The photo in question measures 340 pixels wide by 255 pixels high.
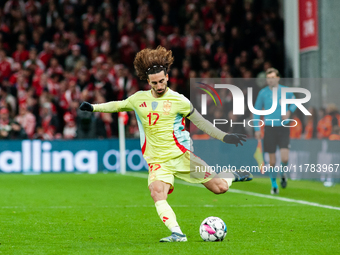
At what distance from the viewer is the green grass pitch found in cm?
569

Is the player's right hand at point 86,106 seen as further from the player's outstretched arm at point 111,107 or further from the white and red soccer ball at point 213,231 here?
the white and red soccer ball at point 213,231

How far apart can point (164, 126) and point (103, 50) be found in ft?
43.9

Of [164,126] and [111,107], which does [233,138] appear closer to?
[164,126]

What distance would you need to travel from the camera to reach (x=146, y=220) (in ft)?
25.2

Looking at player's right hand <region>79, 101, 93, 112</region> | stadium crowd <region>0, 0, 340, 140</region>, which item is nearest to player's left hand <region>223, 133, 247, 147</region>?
player's right hand <region>79, 101, 93, 112</region>

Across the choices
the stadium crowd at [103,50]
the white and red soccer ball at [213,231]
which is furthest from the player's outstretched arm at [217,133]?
the stadium crowd at [103,50]

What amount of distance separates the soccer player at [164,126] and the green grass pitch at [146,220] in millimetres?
689

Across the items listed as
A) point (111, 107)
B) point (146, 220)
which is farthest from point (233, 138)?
point (146, 220)

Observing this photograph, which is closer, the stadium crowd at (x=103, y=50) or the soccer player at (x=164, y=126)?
the soccer player at (x=164, y=126)

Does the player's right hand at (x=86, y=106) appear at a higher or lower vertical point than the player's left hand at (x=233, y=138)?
higher

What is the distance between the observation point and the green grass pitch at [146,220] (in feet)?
18.7

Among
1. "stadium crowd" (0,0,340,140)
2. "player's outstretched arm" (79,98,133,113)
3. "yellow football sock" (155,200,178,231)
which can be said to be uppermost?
Answer: "stadium crowd" (0,0,340,140)

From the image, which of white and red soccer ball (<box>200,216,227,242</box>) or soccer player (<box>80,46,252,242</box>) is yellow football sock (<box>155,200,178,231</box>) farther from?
white and red soccer ball (<box>200,216,227,242</box>)

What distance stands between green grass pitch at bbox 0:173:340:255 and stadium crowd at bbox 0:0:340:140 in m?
4.06
